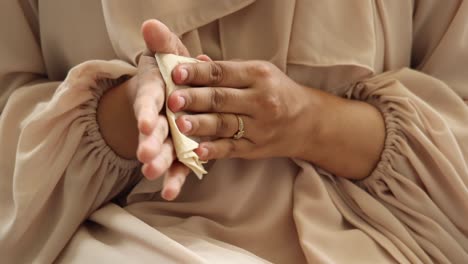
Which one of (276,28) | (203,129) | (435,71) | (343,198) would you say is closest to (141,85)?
(203,129)

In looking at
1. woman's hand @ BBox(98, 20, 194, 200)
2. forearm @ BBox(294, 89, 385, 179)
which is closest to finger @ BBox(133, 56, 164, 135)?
woman's hand @ BBox(98, 20, 194, 200)

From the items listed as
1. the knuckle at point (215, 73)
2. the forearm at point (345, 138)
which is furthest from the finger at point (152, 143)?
the forearm at point (345, 138)

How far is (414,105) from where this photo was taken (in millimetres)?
733

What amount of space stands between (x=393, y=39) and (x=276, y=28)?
6.8 inches

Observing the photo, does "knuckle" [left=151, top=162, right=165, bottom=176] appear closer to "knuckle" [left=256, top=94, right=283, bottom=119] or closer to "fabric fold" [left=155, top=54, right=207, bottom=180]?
"fabric fold" [left=155, top=54, right=207, bottom=180]

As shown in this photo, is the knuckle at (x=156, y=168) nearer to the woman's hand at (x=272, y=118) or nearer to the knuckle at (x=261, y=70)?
the woman's hand at (x=272, y=118)

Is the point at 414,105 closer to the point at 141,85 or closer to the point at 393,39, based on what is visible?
the point at 393,39

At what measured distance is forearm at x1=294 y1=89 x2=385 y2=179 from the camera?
0.74m

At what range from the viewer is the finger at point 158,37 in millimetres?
592

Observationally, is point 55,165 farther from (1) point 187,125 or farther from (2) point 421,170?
(2) point 421,170

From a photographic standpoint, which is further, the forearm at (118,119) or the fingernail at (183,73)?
the forearm at (118,119)

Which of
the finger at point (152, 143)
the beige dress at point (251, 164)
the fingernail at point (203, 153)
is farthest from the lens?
the beige dress at point (251, 164)

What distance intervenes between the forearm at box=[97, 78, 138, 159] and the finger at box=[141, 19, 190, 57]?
0.10 m

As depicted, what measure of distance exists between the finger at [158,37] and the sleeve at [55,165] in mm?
91
